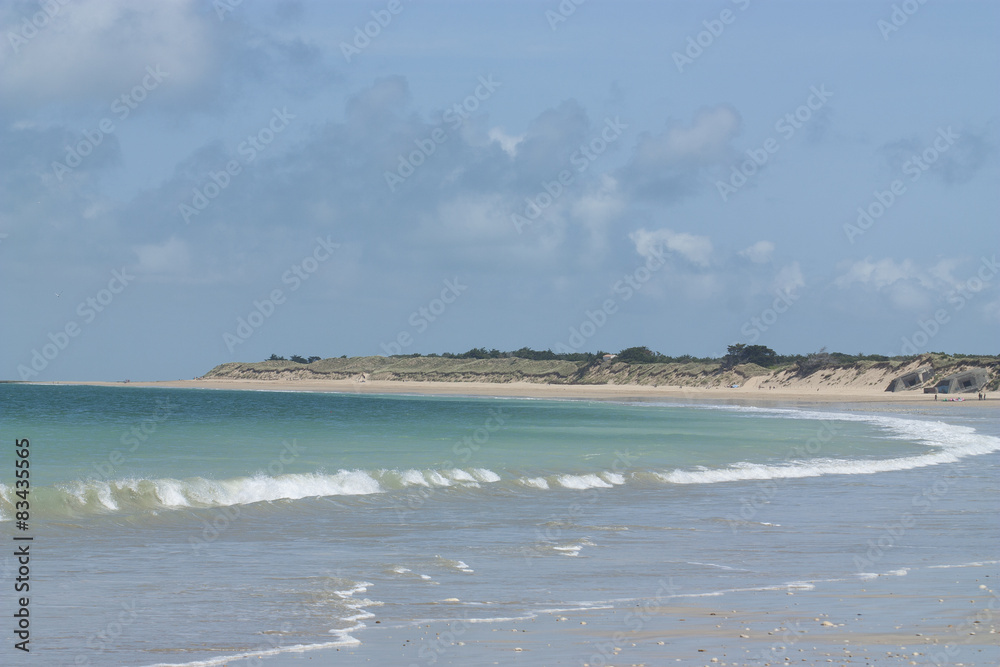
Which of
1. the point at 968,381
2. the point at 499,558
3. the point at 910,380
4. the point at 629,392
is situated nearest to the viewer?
the point at 499,558

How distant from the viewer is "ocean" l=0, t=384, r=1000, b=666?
9.42 meters

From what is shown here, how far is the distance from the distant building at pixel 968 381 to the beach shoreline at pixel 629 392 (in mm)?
1750

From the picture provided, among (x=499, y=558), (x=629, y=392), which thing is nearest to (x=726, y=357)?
(x=629, y=392)

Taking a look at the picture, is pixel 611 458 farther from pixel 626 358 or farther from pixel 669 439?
pixel 626 358

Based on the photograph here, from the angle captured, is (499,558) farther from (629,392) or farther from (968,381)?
(629,392)

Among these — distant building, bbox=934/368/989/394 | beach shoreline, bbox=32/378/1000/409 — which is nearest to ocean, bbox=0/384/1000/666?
beach shoreline, bbox=32/378/1000/409

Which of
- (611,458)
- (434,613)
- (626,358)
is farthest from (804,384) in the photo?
(434,613)

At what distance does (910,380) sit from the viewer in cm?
10150

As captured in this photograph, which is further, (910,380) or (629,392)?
(629,392)

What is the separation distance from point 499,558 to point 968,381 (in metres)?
91.0

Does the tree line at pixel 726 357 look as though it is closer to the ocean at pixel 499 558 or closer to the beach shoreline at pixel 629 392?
the beach shoreline at pixel 629 392

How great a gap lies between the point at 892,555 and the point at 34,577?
464 inches

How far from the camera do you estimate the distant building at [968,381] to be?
92812mm

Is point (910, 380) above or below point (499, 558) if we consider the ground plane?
above
